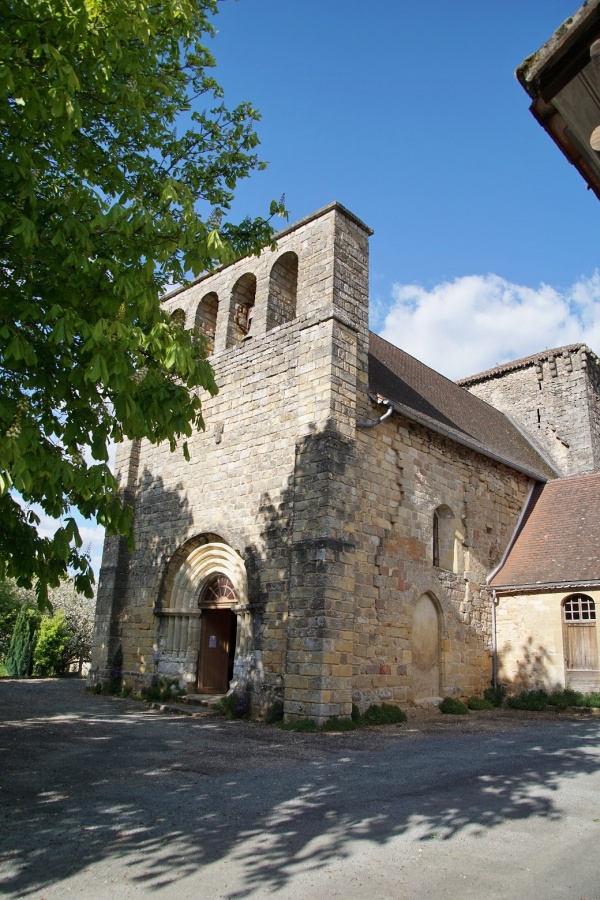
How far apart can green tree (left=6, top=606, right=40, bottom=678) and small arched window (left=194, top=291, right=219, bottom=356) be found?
1163 cm

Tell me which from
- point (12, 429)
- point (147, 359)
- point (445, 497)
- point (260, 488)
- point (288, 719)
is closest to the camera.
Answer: point (12, 429)

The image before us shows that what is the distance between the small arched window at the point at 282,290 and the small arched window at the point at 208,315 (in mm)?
1944

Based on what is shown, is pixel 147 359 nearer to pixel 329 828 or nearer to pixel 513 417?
pixel 329 828

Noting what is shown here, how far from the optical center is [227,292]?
14133mm

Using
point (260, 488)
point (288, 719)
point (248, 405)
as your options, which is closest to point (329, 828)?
point (288, 719)

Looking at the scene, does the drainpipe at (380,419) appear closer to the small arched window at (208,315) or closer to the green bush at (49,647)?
the small arched window at (208,315)

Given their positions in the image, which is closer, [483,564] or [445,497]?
[445,497]

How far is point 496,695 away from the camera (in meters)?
14.1

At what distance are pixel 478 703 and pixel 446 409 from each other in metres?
6.79

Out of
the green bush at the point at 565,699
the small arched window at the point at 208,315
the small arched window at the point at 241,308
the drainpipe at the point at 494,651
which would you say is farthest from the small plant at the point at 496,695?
the small arched window at the point at 208,315

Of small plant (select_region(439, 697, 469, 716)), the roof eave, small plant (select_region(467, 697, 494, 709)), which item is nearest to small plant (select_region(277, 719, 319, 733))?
small plant (select_region(439, 697, 469, 716))

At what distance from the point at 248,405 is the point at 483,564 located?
20.9 feet

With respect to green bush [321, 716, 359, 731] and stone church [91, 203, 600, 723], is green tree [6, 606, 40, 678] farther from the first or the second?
green bush [321, 716, 359, 731]

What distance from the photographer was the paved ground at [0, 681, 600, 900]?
13.1 ft
